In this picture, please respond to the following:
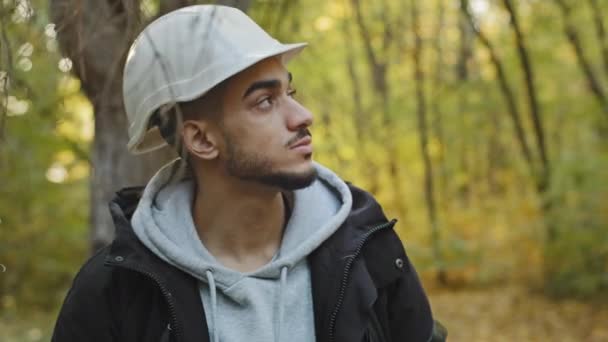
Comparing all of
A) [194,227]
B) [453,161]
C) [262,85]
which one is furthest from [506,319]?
[262,85]

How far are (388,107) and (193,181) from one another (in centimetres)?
1002

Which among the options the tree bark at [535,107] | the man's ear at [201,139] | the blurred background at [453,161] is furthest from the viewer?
the tree bark at [535,107]

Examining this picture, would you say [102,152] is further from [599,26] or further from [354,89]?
[354,89]

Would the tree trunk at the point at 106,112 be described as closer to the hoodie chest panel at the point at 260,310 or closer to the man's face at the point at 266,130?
the man's face at the point at 266,130

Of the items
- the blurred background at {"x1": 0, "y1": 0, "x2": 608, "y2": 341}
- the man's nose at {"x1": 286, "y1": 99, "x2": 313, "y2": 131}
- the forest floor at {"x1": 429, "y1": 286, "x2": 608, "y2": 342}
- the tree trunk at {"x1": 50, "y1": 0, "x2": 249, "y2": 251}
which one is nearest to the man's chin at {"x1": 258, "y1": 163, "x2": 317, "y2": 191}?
the man's nose at {"x1": 286, "y1": 99, "x2": 313, "y2": 131}

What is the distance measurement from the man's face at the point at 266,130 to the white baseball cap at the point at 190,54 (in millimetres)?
68

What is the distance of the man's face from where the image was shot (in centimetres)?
224

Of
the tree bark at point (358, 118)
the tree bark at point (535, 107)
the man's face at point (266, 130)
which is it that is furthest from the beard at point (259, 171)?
the tree bark at point (358, 118)

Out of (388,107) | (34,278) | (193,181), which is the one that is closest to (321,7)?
(388,107)

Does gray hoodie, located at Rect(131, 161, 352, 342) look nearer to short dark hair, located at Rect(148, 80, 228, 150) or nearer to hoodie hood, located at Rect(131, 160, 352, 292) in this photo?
hoodie hood, located at Rect(131, 160, 352, 292)

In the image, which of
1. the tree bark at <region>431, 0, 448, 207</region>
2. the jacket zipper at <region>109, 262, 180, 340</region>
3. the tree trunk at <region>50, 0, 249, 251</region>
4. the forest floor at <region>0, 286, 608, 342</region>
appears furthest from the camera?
the tree bark at <region>431, 0, 448, 207</region>

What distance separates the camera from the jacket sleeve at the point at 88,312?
7.19ft

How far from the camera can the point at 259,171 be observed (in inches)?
88.7

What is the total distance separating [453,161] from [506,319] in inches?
169
